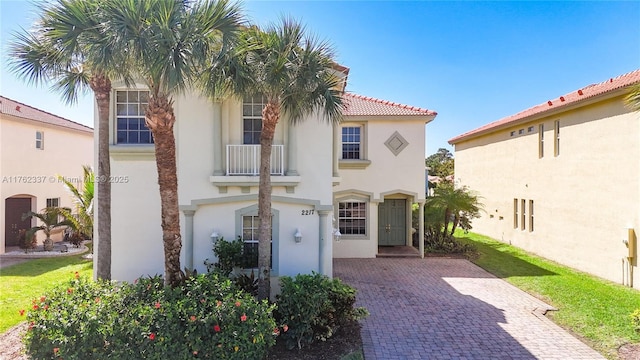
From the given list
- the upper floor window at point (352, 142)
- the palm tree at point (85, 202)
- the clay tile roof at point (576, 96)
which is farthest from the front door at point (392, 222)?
the palm tree at point (85, 202)

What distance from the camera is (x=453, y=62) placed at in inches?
663

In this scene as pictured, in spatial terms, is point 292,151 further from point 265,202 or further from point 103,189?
point 103,189

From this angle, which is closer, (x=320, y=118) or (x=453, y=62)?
(x=320, y=118)

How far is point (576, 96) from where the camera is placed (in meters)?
15.1

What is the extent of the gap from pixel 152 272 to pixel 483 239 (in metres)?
21.4

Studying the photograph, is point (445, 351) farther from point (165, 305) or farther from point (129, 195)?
point (129, 195)

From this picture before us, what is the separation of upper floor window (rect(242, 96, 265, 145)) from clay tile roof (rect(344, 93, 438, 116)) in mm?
6126

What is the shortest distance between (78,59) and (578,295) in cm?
1682

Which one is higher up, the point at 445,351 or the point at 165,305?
the point at 165,305

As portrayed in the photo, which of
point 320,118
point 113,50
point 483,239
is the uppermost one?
point 113,50

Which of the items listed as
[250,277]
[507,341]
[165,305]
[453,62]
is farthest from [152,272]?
[453,62]

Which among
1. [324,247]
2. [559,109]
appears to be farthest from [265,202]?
[559,109]

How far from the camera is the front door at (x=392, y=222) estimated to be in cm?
1773

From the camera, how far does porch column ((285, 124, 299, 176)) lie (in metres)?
9.84
